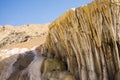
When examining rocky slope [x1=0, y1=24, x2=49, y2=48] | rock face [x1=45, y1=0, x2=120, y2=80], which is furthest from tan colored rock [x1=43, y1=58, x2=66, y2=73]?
rocky slope [x1=0, y1=24, x2=49, y2=48]

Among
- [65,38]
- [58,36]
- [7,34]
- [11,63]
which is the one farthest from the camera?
[7,34]

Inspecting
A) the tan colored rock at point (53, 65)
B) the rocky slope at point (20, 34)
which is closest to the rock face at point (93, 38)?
the tan colored rock at point (53, 65)

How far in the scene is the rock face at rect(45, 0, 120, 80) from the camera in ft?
58.5

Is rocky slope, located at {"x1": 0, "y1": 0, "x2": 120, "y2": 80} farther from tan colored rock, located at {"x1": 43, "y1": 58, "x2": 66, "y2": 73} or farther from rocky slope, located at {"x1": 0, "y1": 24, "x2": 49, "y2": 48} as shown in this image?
rocky slope, located at {"x1": 0, "y1": 24, "x2": 49, "y2": 48}

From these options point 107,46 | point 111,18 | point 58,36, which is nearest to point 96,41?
point 107,46

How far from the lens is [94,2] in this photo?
18250 millimetres

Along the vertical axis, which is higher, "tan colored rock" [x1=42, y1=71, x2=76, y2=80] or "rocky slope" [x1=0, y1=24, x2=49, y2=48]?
"rocky slope" [x1=0, y1=24, x2=49, y2=48]

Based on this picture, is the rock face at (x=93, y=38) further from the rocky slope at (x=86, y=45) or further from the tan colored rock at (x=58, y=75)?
the tan colored rock at (x=58, y=75)

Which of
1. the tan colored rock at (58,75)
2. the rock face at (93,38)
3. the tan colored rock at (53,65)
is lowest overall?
the tan colored rock at (58,75)

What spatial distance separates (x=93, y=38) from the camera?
19188 mm

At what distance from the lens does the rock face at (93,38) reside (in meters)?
17.8

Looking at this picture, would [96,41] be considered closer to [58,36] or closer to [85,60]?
[85,60]

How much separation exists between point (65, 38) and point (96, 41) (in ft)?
12.0

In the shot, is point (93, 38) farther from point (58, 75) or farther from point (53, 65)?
point (53, 65)
